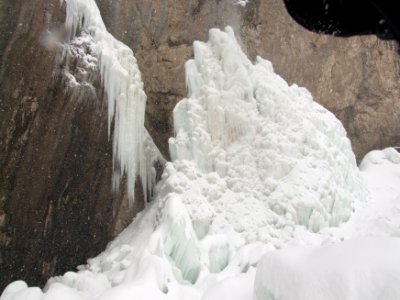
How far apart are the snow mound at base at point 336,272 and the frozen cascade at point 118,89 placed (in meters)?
4.52

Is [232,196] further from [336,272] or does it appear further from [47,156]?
[336,272]

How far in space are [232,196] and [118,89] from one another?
2.62 meters

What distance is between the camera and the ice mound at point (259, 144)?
25.3 feet

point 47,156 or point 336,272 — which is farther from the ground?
point 336,272

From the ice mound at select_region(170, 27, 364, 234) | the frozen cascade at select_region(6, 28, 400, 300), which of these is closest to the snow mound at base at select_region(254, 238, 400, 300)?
the frozen cascade at select_region(6, 28, 400, 300)

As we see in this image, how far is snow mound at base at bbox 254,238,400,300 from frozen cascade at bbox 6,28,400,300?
3.60ft

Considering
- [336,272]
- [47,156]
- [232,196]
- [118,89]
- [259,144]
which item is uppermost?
[118,89]

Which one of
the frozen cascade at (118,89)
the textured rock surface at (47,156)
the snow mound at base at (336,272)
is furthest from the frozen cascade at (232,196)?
the snow mound at base at (336,272)

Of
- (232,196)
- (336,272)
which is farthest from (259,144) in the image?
(336,272)

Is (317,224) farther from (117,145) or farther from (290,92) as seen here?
(117,145)

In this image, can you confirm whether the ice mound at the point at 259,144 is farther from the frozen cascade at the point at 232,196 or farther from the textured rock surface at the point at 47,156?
the textured rock surface at the point at 47,156

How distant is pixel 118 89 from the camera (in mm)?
7816

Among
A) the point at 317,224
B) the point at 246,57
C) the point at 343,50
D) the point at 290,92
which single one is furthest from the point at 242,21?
the point at 317,224

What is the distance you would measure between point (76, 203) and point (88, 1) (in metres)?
3.36
